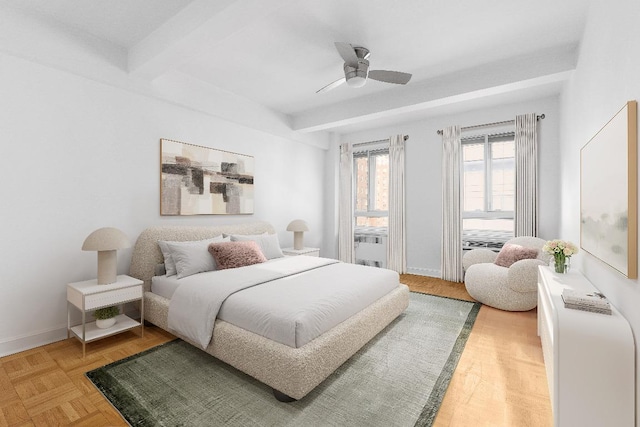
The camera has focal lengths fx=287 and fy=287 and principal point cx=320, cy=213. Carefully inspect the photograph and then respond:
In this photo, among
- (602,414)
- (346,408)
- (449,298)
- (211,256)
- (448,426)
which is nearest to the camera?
(602,414)

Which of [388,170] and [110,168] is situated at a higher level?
[388,170]

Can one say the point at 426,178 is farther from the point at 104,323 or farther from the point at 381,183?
the point at 104,323

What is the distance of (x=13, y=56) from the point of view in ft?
7.95

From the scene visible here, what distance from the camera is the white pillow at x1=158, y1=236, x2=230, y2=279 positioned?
300cm

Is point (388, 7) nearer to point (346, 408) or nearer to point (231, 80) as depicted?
point (231, 80)

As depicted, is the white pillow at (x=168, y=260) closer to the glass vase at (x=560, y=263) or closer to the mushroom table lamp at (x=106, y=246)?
the mushroom table lamp at (x=106, y=246)

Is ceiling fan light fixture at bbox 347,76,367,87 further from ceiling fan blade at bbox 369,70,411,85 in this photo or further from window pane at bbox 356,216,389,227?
window pane at bbox 356,216,389,227

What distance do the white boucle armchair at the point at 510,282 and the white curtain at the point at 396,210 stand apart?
1512mm

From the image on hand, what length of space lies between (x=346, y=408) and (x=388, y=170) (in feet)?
14.7

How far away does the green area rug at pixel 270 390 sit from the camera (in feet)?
5.60

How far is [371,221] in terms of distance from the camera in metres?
5.99

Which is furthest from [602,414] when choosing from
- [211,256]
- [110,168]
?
[110,168]

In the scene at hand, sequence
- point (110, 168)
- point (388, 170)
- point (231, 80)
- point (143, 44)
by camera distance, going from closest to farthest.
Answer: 1. point (143, 44)
2. point (110, 168)
3. point (231, 80)
4. point (388, 170)

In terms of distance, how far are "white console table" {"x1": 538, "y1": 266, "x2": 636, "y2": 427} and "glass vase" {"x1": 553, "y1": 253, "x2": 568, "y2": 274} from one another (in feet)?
3.29
